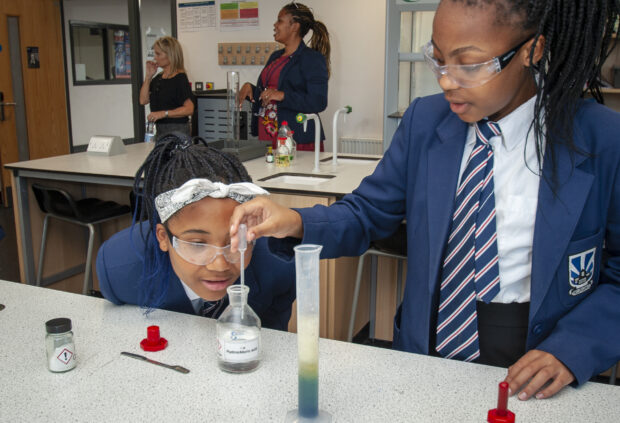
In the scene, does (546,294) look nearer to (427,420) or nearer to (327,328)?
(427,420)

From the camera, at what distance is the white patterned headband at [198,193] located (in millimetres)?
1124

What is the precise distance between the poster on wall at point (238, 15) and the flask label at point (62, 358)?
5.09 metres

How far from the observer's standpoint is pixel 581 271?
1.11 metres

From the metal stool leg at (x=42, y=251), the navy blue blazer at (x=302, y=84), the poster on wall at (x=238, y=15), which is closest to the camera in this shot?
the metal stool leg at (x=42, y=251)

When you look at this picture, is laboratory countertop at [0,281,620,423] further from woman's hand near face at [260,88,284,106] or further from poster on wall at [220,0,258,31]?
poster on wall at [220,0,258,31]

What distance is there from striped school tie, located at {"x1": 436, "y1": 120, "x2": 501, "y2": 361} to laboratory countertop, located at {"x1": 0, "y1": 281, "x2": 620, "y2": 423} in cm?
9

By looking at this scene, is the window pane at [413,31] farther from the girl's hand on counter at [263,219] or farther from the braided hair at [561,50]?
the girl's hand on counter at [263,219]

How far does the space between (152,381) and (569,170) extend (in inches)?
33.4

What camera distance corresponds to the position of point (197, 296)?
1.35 metres

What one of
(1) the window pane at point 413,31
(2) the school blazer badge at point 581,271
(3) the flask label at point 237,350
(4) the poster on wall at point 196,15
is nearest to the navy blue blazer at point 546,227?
(2) the school blazer badge at point 581,271

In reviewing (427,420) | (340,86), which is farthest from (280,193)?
(340,86)

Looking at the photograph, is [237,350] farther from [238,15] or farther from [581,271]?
[238,15]

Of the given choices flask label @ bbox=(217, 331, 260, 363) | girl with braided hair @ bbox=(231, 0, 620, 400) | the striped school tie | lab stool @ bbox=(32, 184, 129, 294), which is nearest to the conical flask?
flask label @ bbox=(217, 331, 260, 363)

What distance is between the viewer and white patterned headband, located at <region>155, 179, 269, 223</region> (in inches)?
44.3
